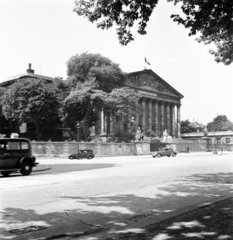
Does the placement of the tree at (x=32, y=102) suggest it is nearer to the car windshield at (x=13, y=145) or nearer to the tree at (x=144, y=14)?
the car windshield at (x=13, y=145)

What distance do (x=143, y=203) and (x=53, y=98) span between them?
46979mm

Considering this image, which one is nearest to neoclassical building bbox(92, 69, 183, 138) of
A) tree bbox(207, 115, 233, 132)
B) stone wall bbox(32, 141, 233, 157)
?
stone wall bbox(32, 141, 233, 157)

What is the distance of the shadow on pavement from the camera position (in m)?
5.26

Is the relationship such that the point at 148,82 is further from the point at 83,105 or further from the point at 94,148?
the point at 94,148

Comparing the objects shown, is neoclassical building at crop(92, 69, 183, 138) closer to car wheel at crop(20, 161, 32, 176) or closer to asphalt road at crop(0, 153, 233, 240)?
car wheel at crop(20, 161, 32, 176)

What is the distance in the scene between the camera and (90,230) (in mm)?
5590

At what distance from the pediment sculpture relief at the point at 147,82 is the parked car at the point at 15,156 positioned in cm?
7204

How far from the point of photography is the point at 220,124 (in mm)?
144875

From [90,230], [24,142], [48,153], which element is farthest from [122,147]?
[90,230]

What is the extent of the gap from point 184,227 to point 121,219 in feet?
4.38

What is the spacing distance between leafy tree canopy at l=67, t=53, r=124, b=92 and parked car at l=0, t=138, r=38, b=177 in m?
39.1

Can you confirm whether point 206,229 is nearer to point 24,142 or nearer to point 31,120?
point 24,142

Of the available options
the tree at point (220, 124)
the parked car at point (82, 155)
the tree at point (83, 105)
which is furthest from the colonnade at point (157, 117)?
the parked car at point (82, 155)

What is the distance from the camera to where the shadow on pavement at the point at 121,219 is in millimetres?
5262
